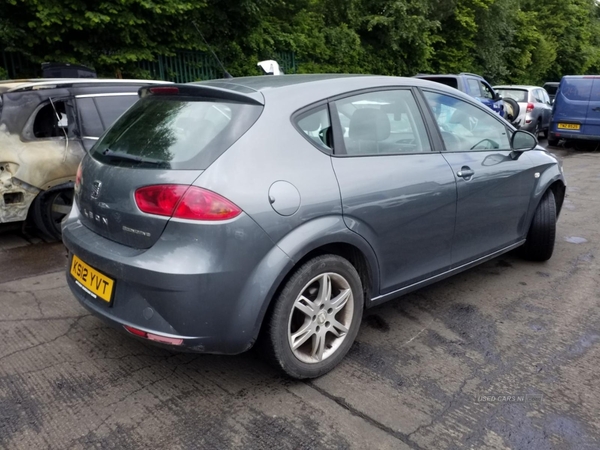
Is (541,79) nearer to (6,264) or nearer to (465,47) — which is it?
(465,47)

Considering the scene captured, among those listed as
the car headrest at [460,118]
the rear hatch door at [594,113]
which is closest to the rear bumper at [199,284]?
the car headrest at [460,118]

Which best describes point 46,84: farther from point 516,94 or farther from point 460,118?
point 516,94

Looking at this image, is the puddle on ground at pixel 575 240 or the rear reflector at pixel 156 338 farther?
the puddle on ground at pixel 575 240

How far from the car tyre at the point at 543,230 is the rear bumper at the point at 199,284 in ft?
9.37

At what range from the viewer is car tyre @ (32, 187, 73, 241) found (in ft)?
16.8

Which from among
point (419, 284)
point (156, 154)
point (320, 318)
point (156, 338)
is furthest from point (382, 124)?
point (156, 338)

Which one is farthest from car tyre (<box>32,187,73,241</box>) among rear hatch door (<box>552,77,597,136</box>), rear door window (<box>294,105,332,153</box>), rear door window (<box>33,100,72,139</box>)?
rear hatch door (<box>552,77,597,136</box>)

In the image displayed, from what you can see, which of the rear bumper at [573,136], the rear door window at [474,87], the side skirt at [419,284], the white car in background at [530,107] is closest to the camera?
the side skirt at [419,284]

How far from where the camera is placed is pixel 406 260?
330cm

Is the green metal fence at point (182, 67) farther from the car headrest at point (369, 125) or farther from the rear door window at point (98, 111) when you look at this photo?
the car headrest at point (369, 125)

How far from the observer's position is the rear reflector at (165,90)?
120 inches

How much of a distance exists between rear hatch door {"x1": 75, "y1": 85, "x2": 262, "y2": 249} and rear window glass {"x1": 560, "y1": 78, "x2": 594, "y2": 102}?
1297cm

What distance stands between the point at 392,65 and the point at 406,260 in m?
14.1

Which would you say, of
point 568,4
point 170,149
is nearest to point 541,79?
point 568,4
